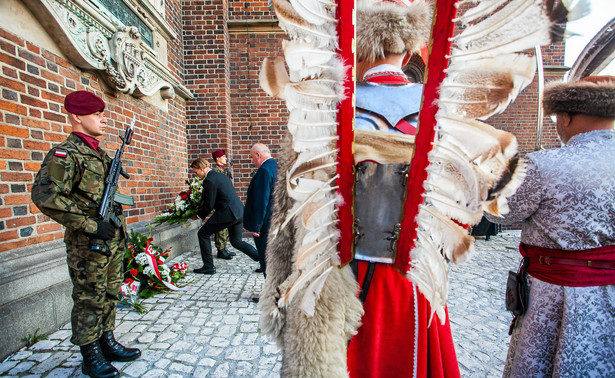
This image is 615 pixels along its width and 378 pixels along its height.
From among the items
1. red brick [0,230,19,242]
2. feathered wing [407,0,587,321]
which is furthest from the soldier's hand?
feathered wing [407,0,587,321]

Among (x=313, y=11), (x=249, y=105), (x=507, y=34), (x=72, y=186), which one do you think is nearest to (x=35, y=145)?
(x=72, y=186)

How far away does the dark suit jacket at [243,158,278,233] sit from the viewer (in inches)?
142

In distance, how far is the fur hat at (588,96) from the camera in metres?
1.41

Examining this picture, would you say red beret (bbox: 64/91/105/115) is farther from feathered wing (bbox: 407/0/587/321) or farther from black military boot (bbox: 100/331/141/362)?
feathered wing (bbox: 407/0/587/321)

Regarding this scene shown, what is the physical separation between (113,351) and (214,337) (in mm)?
813

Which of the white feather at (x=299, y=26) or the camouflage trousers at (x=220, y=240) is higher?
the white feather at (x=299, y=26)

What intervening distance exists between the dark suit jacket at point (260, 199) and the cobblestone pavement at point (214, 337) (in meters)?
0.97

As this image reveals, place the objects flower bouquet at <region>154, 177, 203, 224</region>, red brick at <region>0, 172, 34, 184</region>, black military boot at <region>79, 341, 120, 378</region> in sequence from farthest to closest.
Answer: flower bouquet at <region>154, 177, 203, 224</region> < red brick at <region>0, 172, 34, 184</region> < black military boot at <region>79, 341, 120, 378</region>

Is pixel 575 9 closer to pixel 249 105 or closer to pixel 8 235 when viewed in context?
pixel 8 235

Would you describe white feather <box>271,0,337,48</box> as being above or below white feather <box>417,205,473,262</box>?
above

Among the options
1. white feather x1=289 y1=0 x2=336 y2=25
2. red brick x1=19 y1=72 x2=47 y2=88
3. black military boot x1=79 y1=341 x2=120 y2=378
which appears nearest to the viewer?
white feather x1=289 y1=0 x2=336 y2=25

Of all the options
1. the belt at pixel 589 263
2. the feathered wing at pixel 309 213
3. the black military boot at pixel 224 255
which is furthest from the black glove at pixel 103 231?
the black military boot at pixel 224 255

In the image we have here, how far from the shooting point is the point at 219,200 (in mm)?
4793

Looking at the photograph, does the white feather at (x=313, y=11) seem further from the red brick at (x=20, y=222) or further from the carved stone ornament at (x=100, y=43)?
the carved stone ornament at (x=100, y=43)
